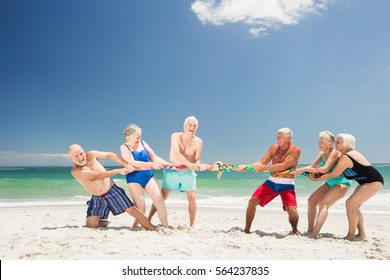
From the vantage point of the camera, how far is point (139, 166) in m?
6.04

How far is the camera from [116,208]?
20.5ft

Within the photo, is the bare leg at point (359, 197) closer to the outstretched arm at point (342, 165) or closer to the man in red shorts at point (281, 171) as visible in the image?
the outstretched arm at point (342, 165)

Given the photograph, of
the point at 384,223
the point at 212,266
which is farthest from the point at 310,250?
the point at 384,223

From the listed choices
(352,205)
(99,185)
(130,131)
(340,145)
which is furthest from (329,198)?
(99,185)

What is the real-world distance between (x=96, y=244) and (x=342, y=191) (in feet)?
12.9

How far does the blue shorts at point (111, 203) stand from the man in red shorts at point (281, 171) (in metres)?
2.17

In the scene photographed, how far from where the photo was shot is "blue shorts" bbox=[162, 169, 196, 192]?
6.24 metres

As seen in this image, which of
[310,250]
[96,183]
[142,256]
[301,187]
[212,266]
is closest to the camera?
[212,266]

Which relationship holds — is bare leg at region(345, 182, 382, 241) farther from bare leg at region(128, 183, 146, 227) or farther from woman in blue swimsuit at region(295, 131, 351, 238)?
bare leg at region(128, 183, 146, 227)

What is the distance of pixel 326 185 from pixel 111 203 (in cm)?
375

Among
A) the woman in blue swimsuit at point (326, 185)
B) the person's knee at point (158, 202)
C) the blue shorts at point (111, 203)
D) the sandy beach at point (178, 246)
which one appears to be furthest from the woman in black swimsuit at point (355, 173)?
the blue shorts at point (111, 203)

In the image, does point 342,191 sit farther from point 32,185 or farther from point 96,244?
point 32,185

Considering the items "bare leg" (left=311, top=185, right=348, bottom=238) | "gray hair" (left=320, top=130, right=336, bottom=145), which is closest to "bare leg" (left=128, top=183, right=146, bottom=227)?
"bare leg" (left=311, top=185, right=348, bottom=238)

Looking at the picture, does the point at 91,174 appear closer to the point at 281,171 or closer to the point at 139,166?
the point at 139,166
